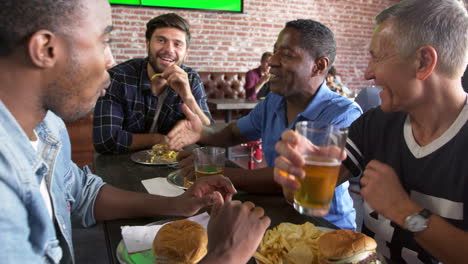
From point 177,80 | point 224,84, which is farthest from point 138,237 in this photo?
point 224,84

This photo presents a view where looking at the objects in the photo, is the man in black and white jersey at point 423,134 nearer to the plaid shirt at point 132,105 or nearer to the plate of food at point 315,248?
the plate of food at point 315,248

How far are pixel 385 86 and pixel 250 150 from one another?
128 inches

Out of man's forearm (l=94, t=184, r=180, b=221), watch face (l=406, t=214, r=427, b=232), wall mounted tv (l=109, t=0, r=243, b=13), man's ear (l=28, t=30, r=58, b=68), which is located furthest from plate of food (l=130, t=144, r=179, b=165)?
wall mounted tv (l=109, t=0, r=243, b=13)

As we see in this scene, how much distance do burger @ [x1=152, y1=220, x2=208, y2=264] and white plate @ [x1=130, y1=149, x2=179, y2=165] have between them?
0.84 metres

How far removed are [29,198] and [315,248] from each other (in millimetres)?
705

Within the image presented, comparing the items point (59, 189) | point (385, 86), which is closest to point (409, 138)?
point (385, 86)

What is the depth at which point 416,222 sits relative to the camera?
0.91m

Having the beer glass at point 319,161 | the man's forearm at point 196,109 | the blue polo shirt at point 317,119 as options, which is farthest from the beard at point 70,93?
the man's forearm at point 196,109

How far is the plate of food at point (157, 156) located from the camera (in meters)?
Answer: 1.74

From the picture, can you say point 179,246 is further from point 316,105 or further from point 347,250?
point 316,105

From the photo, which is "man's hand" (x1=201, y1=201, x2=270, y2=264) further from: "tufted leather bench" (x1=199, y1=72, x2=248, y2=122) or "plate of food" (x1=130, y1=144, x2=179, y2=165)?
"tufted leather bench" (x1=199, y1=72, x2=248, y2=122)

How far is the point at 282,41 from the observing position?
185cm

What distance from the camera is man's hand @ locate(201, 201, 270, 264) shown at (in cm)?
88

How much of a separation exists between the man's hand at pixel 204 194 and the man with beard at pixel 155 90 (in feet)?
3.75
